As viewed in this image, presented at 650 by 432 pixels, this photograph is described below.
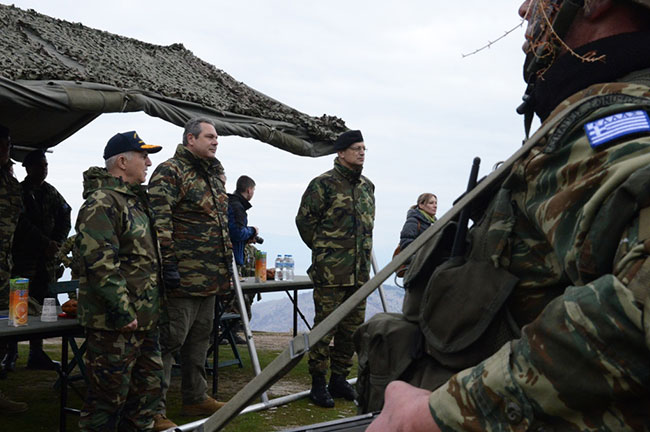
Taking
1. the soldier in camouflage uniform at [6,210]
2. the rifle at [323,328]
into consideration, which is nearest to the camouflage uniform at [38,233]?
the soldier in camouflage uniform at [6,210]

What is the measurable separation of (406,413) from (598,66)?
2.23ft

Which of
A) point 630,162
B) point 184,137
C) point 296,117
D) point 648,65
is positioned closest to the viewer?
point 630,162

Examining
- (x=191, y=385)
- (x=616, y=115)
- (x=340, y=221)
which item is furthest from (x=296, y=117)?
(x=616, y=115)

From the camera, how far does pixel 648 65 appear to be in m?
1.02

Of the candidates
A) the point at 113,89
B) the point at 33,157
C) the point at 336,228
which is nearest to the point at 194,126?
the point at 113,89

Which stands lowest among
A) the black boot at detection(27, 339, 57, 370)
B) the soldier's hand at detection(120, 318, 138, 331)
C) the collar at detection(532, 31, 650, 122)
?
the black boot at detection(27, 339, 57, 370)

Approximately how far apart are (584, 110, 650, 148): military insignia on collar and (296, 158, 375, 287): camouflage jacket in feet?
14.8

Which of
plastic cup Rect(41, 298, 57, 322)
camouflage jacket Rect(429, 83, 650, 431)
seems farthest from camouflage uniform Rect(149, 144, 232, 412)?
camouflage jacket Rect(429, 83, 650, 431)

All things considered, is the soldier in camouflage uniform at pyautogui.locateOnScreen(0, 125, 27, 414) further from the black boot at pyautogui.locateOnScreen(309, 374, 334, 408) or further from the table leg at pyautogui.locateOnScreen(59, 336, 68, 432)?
the black boot at pyautogui.locateOnScreen(309, 374, 334, 408)

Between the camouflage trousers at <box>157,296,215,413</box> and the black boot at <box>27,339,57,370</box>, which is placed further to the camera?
the black boot at <box>27,339,57,370</box>

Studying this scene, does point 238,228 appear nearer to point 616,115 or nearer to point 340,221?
point 340,221

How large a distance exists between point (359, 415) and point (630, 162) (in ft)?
3.12

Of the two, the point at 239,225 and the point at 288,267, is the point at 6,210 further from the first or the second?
the point at 288,267

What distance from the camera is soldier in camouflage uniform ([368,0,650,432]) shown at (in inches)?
28.1
